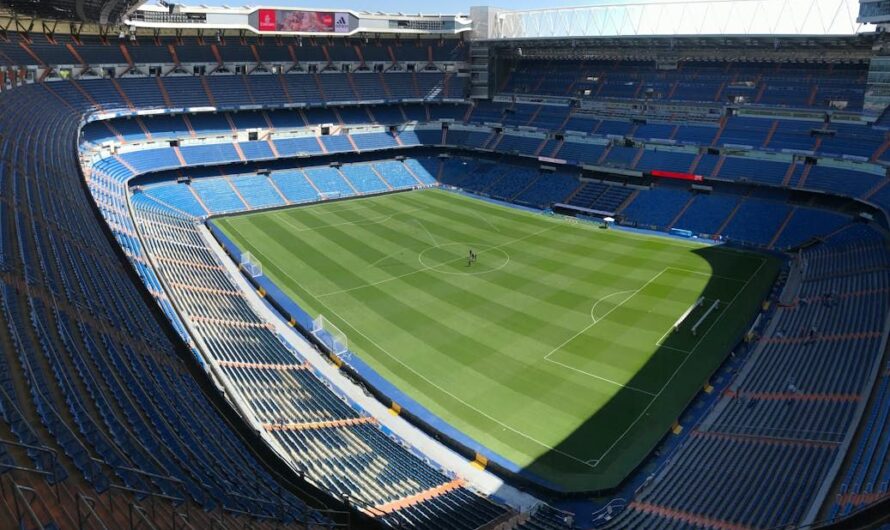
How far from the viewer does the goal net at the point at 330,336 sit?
2519cm

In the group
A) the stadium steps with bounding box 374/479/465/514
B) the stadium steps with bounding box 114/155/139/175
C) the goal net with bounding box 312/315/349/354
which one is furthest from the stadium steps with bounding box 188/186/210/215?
the stadium steps with bounding box 374/479/465/514

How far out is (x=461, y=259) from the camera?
35.9 meters

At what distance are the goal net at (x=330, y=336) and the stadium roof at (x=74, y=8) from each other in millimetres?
22639

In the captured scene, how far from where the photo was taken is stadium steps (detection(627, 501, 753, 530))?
14125mm

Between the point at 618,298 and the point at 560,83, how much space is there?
34294 mm

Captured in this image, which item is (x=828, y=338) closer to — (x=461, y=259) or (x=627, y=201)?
(x=461, y=259)

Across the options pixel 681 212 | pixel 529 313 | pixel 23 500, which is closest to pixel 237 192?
pixel 529 313

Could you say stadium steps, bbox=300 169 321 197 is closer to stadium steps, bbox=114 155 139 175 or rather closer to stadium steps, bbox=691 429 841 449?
stadium steps, bbox=114 155 139 175

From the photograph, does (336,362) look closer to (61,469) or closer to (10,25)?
(61,469)

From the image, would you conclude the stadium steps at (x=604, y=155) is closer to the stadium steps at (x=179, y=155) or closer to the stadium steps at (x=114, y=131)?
the stadium steps at (x=179, y=155)

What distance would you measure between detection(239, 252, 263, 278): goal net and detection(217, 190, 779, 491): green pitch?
2.91ft

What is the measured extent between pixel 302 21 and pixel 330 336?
124 ft

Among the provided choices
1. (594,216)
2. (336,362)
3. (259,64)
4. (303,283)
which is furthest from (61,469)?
(259,64)

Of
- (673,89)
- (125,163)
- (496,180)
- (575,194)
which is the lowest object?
(125,163)
